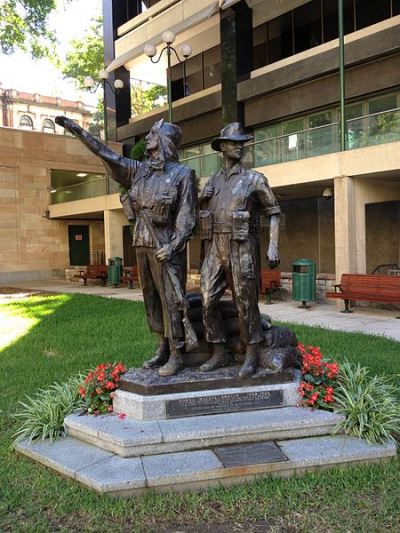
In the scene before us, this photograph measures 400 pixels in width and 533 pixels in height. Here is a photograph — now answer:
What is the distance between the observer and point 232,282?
15.4 ft

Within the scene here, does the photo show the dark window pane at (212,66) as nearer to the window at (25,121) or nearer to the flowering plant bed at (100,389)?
the flowering plant bed at (100,389)

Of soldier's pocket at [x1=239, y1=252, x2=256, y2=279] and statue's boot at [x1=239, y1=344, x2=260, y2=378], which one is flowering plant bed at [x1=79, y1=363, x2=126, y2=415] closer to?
statue's boot at [x1=239, y1=344, x2=260, y2=378]

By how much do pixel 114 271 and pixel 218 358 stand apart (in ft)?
53.3

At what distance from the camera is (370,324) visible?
10547 millimetres

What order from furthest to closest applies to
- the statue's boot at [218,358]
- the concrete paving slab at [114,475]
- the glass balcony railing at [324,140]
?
the glass balcony railing at [324,140] < the statue's boot at [218,358] < the concrete paving slab at [114,475]

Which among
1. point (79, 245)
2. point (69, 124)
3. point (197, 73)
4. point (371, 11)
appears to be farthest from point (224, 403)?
point (79, 245)

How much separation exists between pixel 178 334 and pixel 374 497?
1972mm

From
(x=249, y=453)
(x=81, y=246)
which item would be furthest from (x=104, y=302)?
(x=81, y=246)

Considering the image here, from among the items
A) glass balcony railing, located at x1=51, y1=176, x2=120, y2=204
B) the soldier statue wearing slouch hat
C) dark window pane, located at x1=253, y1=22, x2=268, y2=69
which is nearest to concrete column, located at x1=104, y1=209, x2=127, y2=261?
glass balcony railing, located at x1=51, y1=176, x2=120, y2=204

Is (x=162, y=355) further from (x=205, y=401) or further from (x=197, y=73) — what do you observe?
(x=197, y=73)

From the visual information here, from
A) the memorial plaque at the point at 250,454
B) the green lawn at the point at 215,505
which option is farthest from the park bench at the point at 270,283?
the memorial plaque at the point at 250,454

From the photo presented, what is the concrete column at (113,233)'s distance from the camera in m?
21.8

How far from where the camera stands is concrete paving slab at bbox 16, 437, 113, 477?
152 inches

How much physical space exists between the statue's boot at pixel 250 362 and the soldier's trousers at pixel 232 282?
60 mm
